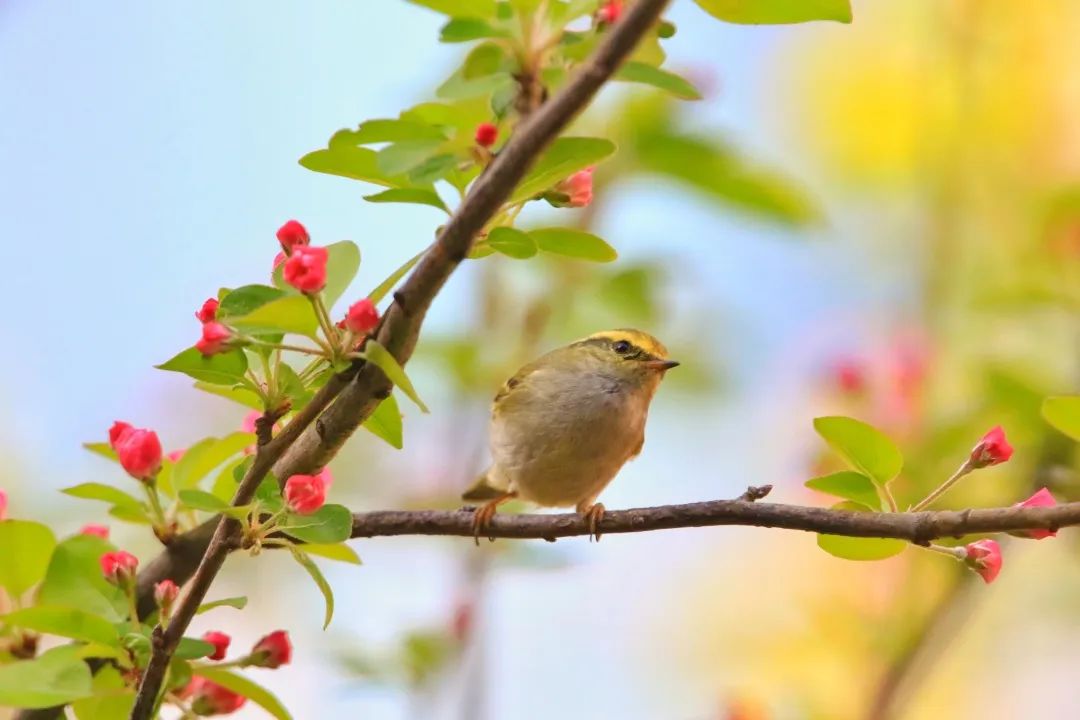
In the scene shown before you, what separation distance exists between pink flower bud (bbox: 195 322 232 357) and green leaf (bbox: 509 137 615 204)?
14.6 inches

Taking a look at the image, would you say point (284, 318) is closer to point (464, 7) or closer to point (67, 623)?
point (464, 7)

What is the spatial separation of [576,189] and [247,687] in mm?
756

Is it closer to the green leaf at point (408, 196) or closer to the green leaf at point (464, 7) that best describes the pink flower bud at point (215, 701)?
the green leaf at point (408, 196)

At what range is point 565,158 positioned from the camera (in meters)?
1.33

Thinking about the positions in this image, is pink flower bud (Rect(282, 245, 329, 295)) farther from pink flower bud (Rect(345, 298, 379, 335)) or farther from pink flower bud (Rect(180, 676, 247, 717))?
pink flower bud (Rect(180, 676, 247, 717))

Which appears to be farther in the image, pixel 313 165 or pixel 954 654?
pixel 954 654

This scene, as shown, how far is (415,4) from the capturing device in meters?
1.33

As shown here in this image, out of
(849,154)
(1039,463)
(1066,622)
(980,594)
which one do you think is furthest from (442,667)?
(849,154)

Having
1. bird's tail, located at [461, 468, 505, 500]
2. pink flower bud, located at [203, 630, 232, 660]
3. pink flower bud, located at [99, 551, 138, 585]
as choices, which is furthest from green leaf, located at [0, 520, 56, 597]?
bird's tail, located at [461, 468, 505, 500]

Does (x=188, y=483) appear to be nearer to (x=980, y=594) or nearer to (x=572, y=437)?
(x=572, y=437)

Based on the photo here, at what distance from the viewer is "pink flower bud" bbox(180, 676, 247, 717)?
1.58 metres

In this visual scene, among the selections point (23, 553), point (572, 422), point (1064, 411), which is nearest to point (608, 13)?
point (1064, 411)

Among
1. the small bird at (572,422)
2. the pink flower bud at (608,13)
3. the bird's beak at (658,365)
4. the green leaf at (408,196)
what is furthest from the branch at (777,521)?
the bird's beak at (658,365)

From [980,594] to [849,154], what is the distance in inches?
123
